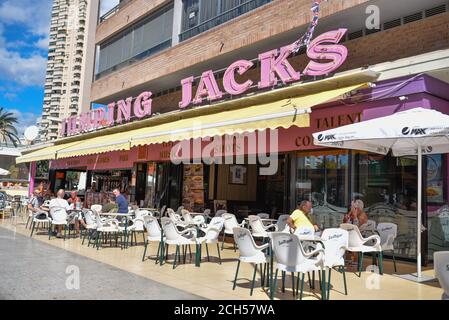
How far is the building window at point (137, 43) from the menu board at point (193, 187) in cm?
558

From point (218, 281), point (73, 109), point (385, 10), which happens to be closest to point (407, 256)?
point (218, 281)

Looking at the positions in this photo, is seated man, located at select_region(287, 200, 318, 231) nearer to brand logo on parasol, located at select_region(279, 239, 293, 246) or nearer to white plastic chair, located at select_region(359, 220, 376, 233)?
brand logo on parasol, located at select_region(279, 239, 293, 246)

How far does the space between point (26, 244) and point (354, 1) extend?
10.4 meters

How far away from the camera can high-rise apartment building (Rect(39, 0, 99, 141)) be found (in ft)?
427

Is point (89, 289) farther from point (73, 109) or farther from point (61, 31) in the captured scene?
point (61, 31)

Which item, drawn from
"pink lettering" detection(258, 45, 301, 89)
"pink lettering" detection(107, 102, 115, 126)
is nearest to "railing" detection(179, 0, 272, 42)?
"pink lettering" detection(258, 45, 301, 89)

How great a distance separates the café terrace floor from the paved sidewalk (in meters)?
0.36

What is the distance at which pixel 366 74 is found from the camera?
29.3 ft

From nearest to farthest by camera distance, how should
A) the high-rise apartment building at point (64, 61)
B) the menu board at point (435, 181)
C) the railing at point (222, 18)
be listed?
the menu board at point (435, 181)
the railing at point (222, 18)
the high-rise apartment building at point (64, 61)

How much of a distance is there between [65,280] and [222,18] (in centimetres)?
1144

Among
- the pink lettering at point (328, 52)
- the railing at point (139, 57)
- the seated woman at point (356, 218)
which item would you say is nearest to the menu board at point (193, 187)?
the railing at point (139, 57)

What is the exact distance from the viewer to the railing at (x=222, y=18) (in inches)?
550

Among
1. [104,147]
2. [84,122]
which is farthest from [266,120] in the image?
[84,122]

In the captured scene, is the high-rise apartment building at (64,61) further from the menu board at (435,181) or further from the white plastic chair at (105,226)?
the menu board at (435,181)
